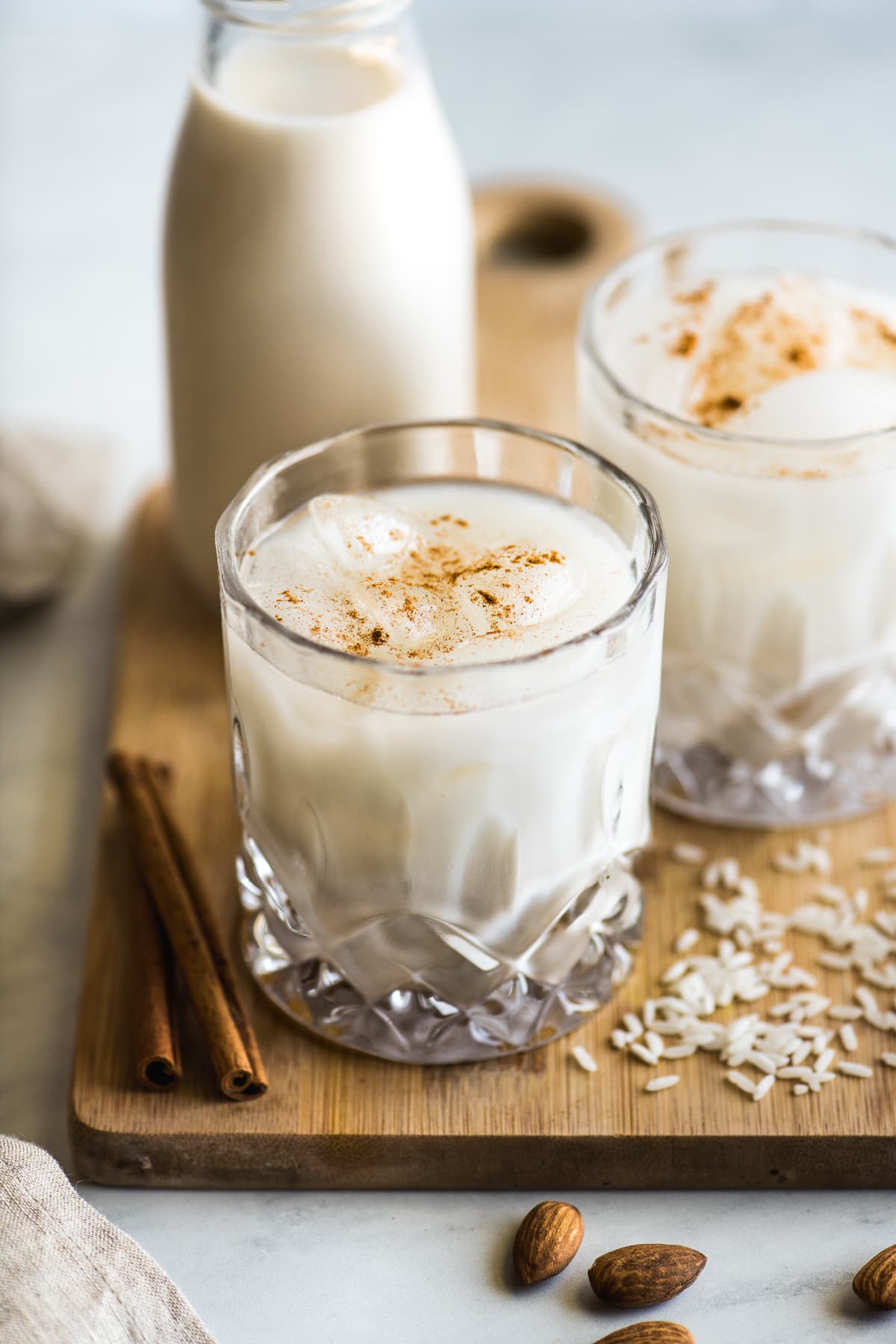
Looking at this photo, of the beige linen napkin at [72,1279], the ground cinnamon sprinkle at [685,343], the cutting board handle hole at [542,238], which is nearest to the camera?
the beige linen napkin at [72,1279]

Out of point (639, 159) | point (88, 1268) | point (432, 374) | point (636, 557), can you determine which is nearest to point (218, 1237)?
point (88, 1268)

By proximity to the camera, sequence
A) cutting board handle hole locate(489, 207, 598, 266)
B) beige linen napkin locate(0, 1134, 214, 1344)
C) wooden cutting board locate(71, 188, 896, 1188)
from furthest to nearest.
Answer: cutting board handle hole locate(489, 207, 598, 266)
wooden cutting board locate(71, 188, 896, 1188)
beige linen napkin locate(0, 1134, 214, 1344)

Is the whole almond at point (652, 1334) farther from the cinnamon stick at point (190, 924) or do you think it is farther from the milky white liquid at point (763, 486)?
the milky white liquid at point (763, 486)

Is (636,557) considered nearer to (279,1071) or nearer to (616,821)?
(616,821)

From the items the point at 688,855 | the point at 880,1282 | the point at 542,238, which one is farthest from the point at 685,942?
the point at 542,238

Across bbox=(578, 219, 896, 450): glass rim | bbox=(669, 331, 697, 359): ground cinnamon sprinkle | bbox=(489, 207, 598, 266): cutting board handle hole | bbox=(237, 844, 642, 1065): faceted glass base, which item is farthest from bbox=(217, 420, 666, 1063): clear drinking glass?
bbox=(489, 207, 598, 266): cutting board handle hole

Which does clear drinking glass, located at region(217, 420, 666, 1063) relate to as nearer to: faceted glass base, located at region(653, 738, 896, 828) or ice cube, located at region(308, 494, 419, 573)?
ice cube, located at region(308, 494, 419, 573)

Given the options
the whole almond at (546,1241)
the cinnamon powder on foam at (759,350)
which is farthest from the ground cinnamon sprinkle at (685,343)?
the whole almond at (546,1241)
